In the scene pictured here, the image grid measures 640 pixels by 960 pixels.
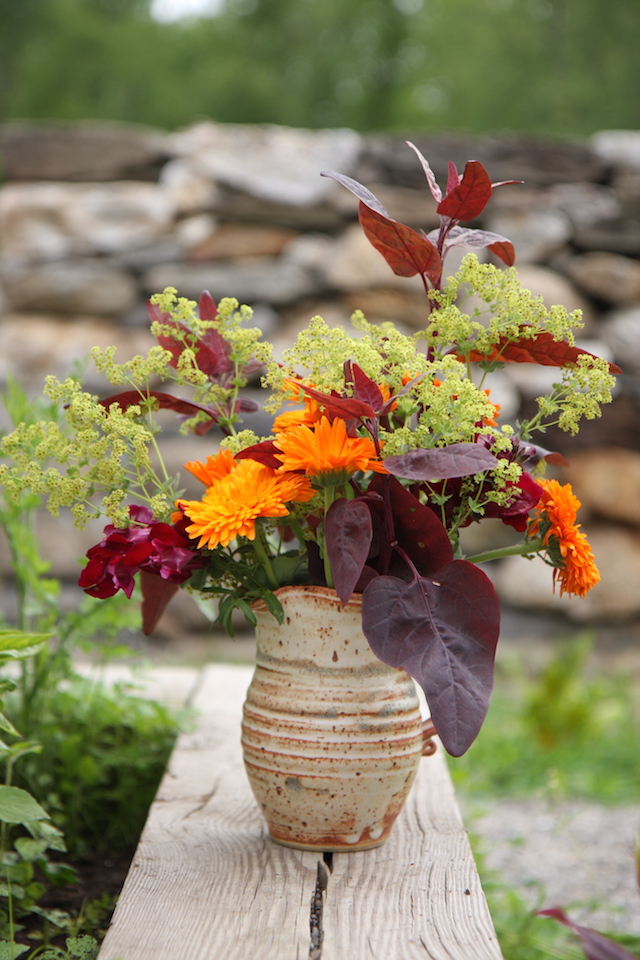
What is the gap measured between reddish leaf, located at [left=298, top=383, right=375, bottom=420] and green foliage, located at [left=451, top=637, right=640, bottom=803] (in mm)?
1788

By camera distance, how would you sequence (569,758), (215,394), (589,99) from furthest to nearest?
(589,99), (569,758), (215,394)

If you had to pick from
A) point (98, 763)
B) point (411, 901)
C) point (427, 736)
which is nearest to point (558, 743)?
point (98, 763)

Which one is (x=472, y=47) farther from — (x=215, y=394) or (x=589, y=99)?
(x=215, y=394)

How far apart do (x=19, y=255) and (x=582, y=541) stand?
3255mm

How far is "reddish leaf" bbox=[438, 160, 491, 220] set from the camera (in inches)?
37.6

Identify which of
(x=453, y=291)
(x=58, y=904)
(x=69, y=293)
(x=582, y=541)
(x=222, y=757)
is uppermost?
(x=453, y=291)

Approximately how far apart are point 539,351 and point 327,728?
496mm

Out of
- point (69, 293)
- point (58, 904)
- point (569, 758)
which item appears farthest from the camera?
point (69, 293)

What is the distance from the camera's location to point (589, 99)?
8289mm

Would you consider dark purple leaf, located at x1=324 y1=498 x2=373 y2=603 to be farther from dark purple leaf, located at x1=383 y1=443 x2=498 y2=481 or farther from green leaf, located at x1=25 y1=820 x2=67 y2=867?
green leaf, located at x1=25 y1=820 x2=67 y2=867

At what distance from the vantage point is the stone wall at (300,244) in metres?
3.49

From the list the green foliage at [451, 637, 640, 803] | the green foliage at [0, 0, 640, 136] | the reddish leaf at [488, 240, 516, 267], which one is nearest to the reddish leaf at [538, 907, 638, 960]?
the reddish leaf at [488, 240, 516, 267]

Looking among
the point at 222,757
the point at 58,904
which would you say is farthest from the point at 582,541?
the point at 58,904

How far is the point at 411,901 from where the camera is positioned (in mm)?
917
